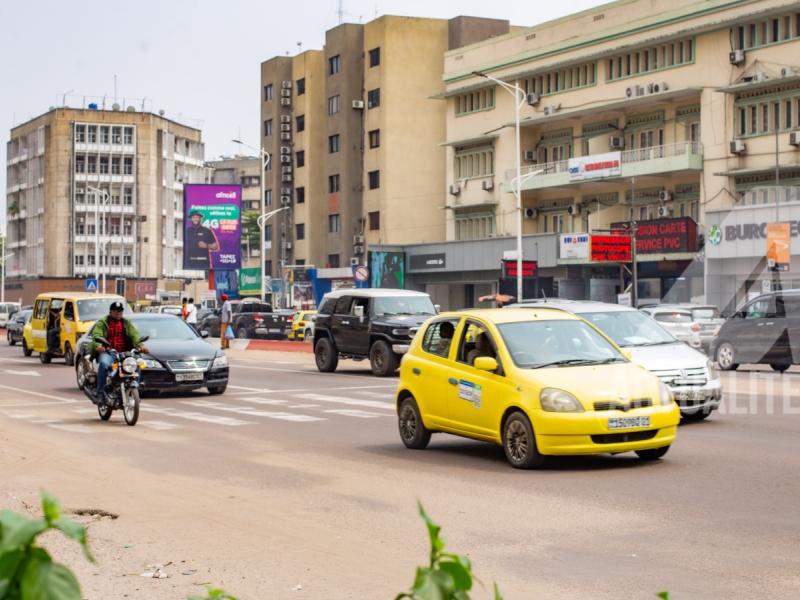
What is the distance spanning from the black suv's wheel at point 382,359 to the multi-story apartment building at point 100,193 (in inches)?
3593

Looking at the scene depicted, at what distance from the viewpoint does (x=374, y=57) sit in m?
80.8

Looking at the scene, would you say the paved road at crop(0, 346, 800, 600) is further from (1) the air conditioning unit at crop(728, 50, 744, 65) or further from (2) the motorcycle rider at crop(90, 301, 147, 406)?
(1) the air conditioning unit at crop(728, 50, 744, 65)

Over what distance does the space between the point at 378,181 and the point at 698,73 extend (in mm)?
31357

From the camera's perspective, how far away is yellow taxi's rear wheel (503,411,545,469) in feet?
39.4

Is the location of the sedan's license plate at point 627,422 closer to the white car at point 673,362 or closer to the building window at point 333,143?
the white car at point 673,362

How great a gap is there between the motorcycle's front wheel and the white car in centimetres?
532

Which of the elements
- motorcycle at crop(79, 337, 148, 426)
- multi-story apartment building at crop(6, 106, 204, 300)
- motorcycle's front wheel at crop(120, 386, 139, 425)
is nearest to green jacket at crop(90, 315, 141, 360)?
motorcycle at crop(79, 337, 148, 426)

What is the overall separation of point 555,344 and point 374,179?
68984 millimetres

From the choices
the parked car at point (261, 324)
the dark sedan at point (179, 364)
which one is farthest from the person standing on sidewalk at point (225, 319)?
the dark sedan at point (179, 364)

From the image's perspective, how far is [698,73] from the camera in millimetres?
53000

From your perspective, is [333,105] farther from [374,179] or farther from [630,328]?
[630,328]

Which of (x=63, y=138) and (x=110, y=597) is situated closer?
(x=110, y=597)

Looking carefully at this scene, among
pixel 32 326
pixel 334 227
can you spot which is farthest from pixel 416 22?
pixel 32 326

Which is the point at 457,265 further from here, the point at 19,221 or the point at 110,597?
the point at 19,221
